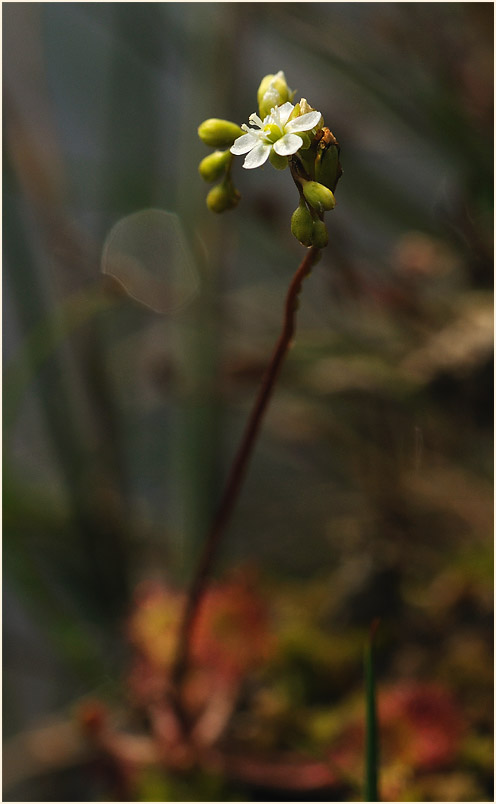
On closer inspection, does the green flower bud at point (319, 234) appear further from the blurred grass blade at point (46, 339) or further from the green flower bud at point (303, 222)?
the blurred grass blade at point (46, 339)

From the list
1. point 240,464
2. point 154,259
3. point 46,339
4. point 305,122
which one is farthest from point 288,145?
point 154,259

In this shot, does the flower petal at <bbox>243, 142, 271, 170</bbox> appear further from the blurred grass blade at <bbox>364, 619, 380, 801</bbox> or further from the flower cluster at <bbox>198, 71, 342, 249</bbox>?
the blurred grass blade at <bbox>364, 619, 380, 801</bbox>

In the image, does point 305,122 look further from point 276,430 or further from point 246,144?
point 276,430

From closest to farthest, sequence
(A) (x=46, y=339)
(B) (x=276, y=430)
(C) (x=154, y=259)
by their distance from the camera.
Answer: (A) (x=46, y=339) < (B) (x=276, y=430) < (C) (x=154, y=259)

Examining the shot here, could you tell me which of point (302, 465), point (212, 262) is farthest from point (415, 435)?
point (302, 465)

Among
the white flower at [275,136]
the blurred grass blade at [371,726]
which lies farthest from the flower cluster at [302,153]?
the blurred grass blade at [371,726]

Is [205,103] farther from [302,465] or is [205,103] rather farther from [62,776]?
[62,776]
